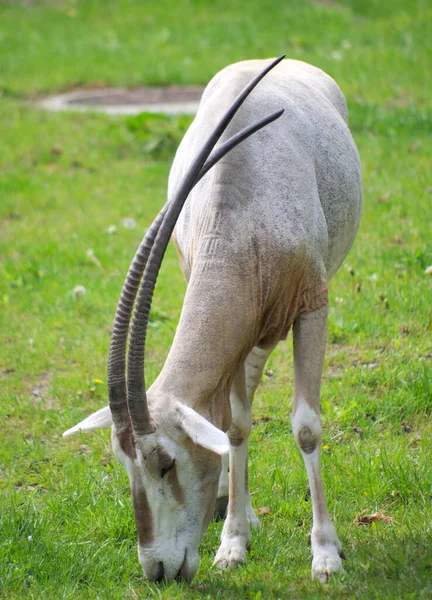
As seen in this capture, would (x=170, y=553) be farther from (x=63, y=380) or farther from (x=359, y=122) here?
(x=359, y=122)

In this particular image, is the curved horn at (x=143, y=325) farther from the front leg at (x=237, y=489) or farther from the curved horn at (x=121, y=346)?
the front leg at (x=237, y=489)

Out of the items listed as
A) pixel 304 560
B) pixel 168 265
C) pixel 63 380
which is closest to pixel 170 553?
pixel 304 560

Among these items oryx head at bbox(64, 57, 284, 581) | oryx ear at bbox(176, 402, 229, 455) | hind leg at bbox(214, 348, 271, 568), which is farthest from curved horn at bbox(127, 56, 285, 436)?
hind leg at bbox(214, 348, 271, 568)

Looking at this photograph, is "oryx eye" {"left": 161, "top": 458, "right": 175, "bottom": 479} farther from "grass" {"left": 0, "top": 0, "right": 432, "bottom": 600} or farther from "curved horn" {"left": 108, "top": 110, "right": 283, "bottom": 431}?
"grass" {"left": 0, "top": 0, "right": 432, "bottom": 600}

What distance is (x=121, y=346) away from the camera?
12.7ft

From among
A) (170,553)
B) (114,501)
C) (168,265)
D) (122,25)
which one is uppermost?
(170,553)

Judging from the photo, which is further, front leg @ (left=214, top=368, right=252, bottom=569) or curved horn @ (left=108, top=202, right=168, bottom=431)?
front leg @ (left=214, top=368, right=252, bottom=569)

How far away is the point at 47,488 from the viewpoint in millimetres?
5301

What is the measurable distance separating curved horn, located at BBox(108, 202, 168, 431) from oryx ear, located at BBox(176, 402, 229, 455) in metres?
0.23

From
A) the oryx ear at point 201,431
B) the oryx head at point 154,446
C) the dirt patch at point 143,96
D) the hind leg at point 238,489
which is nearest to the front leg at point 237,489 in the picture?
the hind leg at point 238,489

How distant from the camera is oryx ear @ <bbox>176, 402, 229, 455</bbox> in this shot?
357 centimetres

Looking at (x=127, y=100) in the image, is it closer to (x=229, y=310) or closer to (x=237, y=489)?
(x=237, y=489)

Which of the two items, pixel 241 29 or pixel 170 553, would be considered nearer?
pixel 170 553

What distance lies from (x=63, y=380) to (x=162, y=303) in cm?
131
